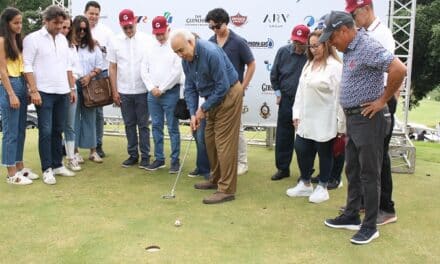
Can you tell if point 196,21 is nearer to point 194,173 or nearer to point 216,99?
point 194,173

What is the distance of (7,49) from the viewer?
4.68 meters

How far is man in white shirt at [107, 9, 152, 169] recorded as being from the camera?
5.60 meters

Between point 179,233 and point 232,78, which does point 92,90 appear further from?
point 179,233

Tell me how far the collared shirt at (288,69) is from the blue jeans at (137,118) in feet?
4.96

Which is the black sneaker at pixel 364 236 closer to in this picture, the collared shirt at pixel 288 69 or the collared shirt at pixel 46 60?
the collared shirt at pixel 288 69

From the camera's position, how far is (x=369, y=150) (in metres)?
3.45

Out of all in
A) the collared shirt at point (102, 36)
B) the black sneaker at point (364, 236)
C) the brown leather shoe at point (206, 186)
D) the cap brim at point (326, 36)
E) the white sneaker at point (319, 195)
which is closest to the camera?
the cap brim at point (326, 36)

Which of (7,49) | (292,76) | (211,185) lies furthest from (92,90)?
(292,76)

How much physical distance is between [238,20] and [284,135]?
6.22 ft

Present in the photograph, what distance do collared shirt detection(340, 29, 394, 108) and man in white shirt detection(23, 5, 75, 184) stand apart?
9.47 ft

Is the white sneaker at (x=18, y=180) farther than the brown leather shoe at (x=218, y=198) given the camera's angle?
Yes

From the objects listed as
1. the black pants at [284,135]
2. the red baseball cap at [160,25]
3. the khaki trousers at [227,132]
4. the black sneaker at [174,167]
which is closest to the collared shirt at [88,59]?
the red baseball cap at [160,25]

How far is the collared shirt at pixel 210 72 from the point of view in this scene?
4.29m

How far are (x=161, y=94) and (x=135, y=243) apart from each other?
7.33 feet
